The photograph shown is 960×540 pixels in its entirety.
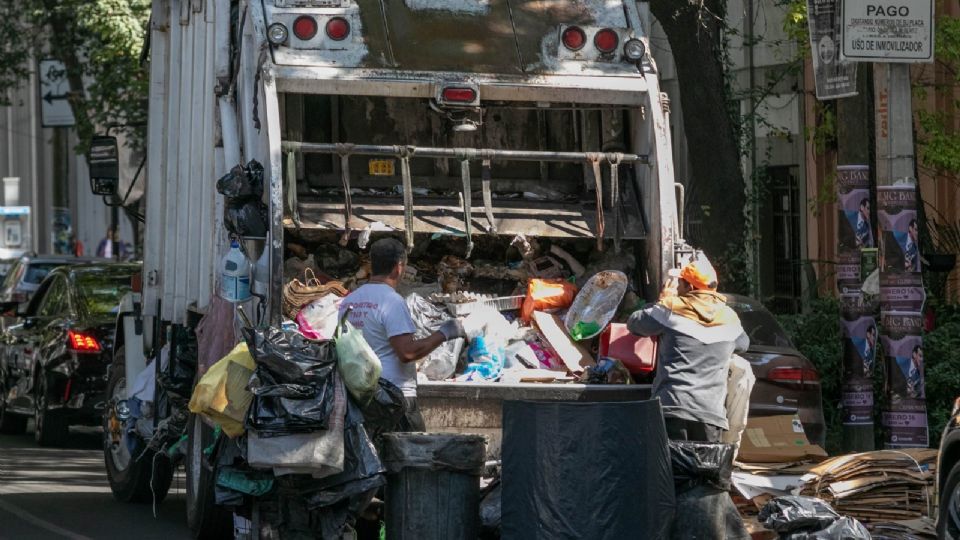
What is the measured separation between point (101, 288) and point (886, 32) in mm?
7584

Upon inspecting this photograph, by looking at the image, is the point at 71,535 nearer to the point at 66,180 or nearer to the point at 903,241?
the point at 903,241

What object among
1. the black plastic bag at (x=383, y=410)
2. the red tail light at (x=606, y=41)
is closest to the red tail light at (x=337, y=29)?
the red tail light at (x=606, y=41)

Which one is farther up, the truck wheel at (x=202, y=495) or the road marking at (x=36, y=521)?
the truck wheel at (x=202, y=495)

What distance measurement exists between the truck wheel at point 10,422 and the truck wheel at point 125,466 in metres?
5.05

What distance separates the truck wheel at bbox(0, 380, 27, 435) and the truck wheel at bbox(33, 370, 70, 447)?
4.80 ft

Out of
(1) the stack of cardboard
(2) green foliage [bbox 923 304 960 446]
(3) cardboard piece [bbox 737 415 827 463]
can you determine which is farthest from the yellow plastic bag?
(2) green foliage [bbox 923 304 960 446]

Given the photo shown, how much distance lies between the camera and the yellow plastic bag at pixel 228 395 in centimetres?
784

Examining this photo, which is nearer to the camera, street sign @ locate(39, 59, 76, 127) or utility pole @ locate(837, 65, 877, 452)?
utility pole @ locate(837, 65, 877, 452)

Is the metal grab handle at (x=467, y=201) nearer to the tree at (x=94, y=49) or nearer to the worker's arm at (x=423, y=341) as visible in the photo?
the worker's arm at (x=423, y=341)

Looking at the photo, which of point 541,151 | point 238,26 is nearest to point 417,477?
point 541,151

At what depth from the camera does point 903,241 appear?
10.3 m

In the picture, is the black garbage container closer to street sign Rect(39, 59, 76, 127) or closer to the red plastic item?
the red plastic item

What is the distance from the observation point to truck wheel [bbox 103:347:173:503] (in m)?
11.1

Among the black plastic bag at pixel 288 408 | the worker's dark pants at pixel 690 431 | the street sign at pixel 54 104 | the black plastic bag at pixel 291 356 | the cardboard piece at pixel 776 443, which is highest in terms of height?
the street sign at pixel 54 104
